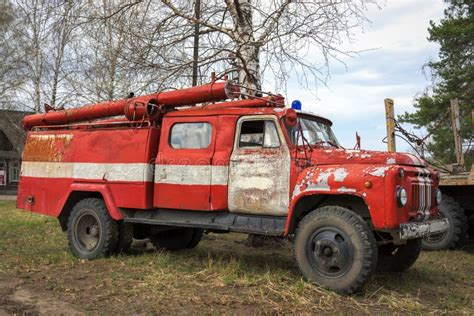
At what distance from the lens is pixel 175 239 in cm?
887

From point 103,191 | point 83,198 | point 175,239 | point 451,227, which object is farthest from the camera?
point 451,227

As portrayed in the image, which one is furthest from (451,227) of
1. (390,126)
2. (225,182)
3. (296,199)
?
(225,182)

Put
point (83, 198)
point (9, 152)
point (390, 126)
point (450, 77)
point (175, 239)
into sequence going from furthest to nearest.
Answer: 1. point (9, 152)
2. point (450, 77)
3. point (390, 126)
4. point (175, 239)
5. point (83, 198)

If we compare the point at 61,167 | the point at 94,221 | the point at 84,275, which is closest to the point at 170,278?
the point at 84,275

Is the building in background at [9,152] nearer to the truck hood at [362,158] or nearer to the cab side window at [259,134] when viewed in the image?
the cab side window at [259,134]

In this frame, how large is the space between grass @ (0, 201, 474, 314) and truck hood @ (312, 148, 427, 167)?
4.73 ft

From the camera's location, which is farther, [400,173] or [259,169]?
[259,169]

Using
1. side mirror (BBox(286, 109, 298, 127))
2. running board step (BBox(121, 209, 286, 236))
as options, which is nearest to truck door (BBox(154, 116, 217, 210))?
running board step (BBox(121, 209, 286, 236))

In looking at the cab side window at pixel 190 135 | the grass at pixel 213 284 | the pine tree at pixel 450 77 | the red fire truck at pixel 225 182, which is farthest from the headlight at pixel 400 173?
the pine tree at pixel 450 77

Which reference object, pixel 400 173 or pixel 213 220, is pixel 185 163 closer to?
pixel 213 220

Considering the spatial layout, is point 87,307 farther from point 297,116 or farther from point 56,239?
point 56,239

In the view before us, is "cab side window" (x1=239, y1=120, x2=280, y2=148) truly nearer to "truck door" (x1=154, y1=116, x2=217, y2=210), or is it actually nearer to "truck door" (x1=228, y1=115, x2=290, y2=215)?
"truck door" (x1=228, y1=115, x2=290, y2=215)

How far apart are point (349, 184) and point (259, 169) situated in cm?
130

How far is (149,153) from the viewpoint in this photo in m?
7.54
